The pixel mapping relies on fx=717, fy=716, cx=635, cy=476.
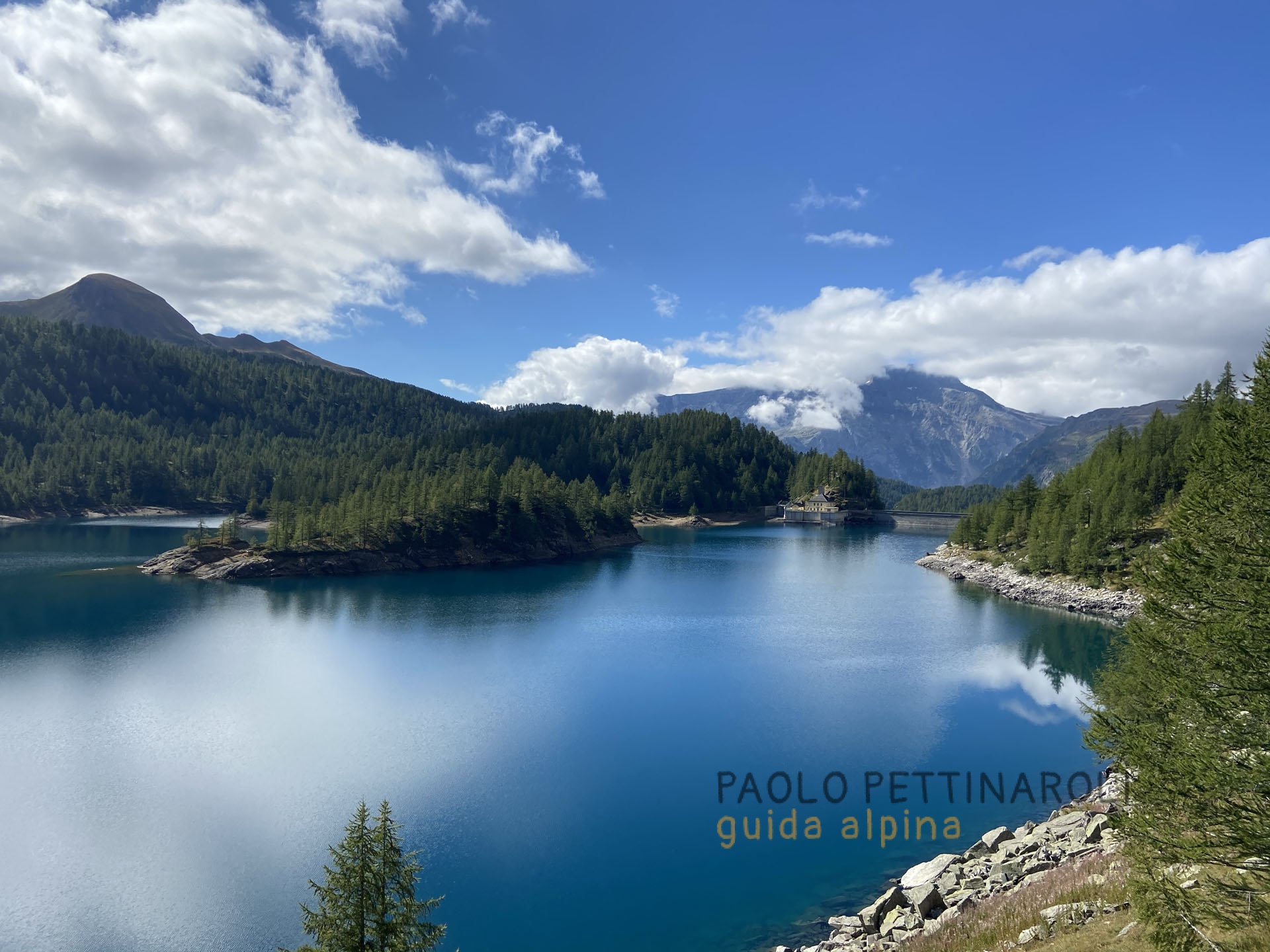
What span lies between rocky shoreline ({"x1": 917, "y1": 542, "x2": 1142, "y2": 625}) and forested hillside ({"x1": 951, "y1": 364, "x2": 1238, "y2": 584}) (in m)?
1.78

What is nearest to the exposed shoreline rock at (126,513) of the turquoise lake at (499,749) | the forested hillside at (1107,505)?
the turquoise lake at (499,749)

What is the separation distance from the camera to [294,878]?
995 inches

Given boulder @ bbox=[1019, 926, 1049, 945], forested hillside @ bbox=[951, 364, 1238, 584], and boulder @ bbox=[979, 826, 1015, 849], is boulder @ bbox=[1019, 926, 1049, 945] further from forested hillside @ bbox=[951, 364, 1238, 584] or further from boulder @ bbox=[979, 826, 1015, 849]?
forested hillside @ bbox=[951, 364, 1238, 584]

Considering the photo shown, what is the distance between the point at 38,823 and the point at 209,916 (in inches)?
460

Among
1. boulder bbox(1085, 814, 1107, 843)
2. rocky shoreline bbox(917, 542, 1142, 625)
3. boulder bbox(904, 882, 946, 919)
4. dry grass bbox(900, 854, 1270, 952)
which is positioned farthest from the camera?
rocky shoreline bbox(917, 542, 1142, 625)

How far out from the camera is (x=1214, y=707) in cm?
1339

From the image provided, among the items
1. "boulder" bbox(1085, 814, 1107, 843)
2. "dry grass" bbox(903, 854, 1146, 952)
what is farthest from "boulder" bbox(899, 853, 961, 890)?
"boulder" bbox(1085, 814, 1107, 843)

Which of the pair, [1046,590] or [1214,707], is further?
[1046,590]

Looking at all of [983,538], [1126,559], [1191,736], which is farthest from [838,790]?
[983,538]

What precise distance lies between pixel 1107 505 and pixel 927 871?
69634 mm

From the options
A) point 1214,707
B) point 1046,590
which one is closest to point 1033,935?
point 1214,707

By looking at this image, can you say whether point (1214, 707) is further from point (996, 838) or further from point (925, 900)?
point (996, 838)

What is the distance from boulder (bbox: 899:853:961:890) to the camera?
2406 centimetres

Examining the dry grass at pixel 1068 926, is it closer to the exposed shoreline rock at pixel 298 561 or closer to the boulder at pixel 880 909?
the boulder at pixel 880 909
